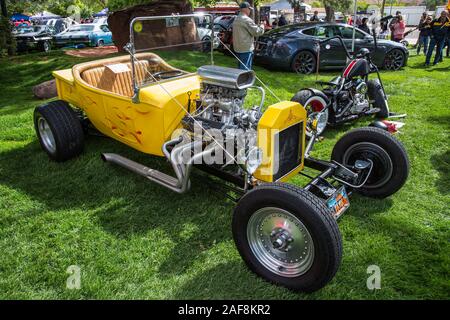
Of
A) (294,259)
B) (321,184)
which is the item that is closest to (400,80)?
(321,184)

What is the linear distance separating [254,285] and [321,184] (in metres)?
1.05

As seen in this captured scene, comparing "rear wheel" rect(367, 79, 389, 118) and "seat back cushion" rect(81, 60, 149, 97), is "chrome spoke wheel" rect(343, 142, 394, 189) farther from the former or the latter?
"rear wheel" rect(367, 79, 389, 118)

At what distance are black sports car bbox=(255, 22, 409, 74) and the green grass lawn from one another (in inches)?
205

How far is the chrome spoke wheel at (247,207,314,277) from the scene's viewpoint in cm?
254

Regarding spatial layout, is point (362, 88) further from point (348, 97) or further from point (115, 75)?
point (115, 75)

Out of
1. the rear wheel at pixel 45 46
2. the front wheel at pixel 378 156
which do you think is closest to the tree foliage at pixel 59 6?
the rear wheel at pixel 45 46

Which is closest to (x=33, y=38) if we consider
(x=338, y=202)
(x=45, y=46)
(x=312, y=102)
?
(x=45, y=46)

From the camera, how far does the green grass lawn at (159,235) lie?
274 cm

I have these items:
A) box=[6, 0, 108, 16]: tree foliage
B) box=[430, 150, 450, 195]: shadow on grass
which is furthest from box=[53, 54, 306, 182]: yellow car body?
box=[6, 0, 108, 16]: tree foliage

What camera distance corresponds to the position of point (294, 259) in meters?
2.67

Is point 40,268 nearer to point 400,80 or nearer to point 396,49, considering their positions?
point 400,80

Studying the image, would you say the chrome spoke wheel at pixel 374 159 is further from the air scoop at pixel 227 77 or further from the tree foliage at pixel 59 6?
the tree foliage at pixel 59 6

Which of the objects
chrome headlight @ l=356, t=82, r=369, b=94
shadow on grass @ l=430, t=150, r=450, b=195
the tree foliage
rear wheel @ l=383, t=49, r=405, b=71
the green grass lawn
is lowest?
shadow on grass @ l=430, t=150, r=450, b=195

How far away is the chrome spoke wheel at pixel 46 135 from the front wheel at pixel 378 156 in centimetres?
345
